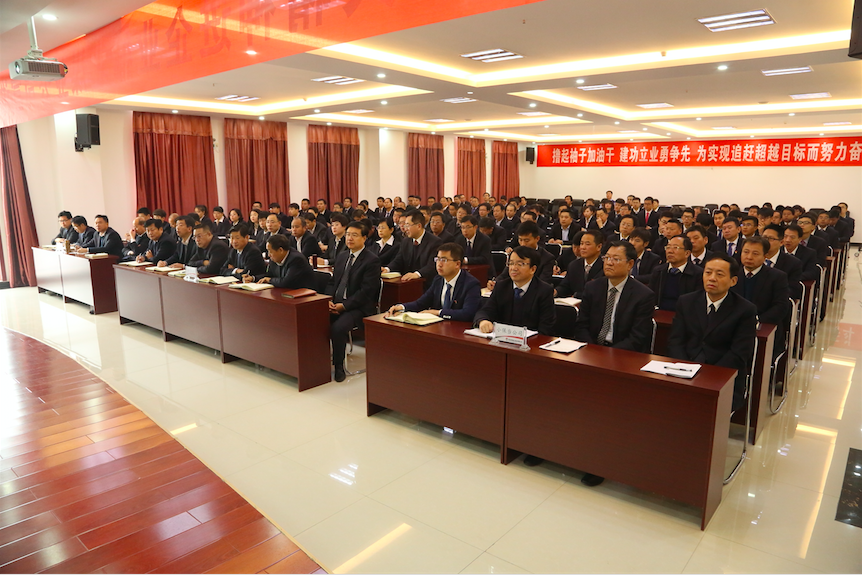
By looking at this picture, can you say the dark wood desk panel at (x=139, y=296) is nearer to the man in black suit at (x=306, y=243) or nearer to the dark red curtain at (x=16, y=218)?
the man in black suit at (x=306, y=243)

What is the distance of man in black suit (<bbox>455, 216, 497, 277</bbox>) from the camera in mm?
6496

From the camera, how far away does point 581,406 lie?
275cm

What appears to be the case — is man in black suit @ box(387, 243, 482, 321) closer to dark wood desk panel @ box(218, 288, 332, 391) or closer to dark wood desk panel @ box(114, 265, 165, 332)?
dark wood desk panel @ box(218, 288, 332, 391)

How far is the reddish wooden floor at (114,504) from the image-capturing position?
231cm

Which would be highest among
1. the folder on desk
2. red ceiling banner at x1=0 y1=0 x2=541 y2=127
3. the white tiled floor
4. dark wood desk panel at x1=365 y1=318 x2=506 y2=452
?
red ceiling banner at x1=0 y1=0 x2=541 y2=127

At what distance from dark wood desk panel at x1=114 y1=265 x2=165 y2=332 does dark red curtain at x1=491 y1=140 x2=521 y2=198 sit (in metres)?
12.2

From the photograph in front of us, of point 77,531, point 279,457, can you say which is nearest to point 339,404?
point 279,457

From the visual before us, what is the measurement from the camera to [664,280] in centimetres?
431

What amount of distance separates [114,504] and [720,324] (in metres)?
3.30

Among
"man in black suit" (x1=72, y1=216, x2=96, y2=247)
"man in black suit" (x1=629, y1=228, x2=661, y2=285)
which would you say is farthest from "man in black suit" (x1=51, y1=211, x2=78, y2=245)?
"man in black suit" (x1=629, y1=228, x2=661, y2=285)

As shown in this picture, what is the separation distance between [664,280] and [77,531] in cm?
400

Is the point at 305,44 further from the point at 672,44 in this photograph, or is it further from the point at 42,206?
the point at 42,206

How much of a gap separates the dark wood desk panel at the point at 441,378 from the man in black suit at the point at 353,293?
85 centimetres

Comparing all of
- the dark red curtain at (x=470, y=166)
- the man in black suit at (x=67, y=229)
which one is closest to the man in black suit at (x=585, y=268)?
the man in black suit at (x=67, y=229)
